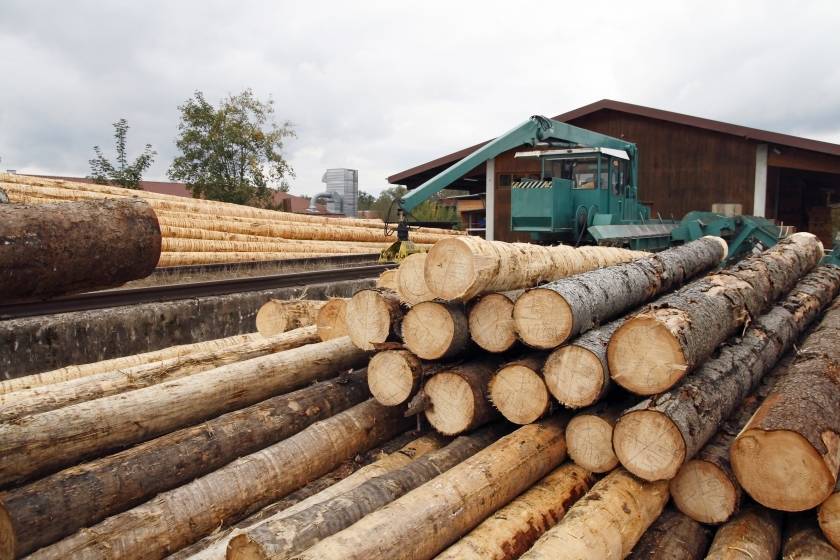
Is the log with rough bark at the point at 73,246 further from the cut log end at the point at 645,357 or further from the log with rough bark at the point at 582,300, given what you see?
the cut log end at the point at 645,357

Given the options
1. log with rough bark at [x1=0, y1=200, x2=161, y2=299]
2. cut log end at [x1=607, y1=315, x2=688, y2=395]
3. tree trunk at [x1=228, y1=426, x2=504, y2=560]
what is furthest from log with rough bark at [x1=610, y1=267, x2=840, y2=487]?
log with rough bark at [x1=0, y1=200, x2=161, y2=299]

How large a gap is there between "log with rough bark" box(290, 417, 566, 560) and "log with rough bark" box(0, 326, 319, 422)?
6.78 feet

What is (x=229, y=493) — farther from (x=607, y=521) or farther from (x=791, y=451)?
(x=791, y=451)

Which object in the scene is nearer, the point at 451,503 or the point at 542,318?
the point at 451,503

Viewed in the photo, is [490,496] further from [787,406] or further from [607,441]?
[787,406]

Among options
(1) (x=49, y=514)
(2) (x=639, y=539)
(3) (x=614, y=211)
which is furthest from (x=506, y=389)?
(3) (x=614, y=211)

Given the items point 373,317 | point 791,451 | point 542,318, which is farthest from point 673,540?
point 373,317

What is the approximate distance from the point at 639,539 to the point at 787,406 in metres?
1.07

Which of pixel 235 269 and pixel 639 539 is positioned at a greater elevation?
pixel 235 269

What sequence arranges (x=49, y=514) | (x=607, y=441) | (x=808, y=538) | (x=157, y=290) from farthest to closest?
1. (x=157, y=290)
2. (x=607, y=441)
3. (x=808, y=538)
4. (x=49, y=514)

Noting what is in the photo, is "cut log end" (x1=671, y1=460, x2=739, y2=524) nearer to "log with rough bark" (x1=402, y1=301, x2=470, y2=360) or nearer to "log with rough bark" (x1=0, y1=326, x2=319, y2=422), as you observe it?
"log with rough bark" (x1=402, y1=301, x2=470, y2=360)

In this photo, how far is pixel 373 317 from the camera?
4312 mm

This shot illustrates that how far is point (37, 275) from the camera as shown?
7.56 feet

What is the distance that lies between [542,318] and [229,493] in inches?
82.4
